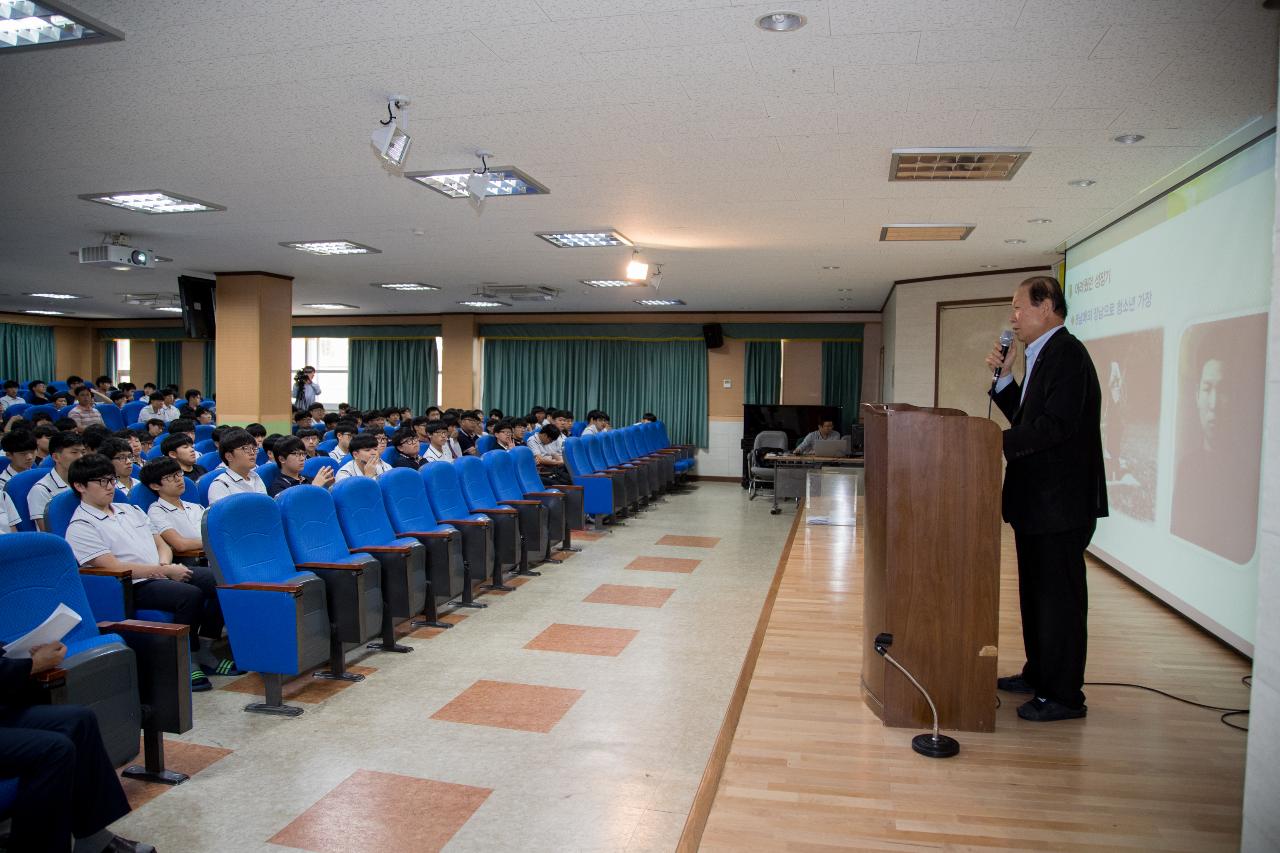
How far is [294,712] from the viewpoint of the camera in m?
3.63

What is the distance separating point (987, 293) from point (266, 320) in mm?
8219

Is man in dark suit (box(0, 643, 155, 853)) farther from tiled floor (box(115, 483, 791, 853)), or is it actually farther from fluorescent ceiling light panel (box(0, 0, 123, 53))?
fluorescent ceiling light panel (box(0, 0, 123, 53))

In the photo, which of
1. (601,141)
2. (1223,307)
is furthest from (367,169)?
(1223,307)

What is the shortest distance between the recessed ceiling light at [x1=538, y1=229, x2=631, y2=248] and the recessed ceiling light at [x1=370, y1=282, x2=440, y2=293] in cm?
381

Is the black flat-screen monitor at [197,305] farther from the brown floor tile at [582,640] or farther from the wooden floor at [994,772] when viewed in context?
the wooden floor at [994,772]

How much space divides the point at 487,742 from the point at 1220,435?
155 inches

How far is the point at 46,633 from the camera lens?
92.7 inches

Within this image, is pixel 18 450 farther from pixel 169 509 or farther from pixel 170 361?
pixel 170 361

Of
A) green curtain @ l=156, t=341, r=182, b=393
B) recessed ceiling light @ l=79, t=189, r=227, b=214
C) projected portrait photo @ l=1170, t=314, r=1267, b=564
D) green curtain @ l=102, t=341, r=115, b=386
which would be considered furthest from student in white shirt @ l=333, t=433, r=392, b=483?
green curtain @ l=102, t=341, r=115, b=386

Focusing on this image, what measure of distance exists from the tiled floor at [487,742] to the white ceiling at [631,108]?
9.01ft

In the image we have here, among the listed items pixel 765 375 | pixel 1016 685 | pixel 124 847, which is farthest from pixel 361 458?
pixel 765 375

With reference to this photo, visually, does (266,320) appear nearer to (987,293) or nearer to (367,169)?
(367,169)

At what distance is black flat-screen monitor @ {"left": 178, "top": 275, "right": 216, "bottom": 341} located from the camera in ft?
30.8

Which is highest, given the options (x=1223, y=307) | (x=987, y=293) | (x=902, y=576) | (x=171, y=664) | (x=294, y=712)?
(x=987, y=293)
